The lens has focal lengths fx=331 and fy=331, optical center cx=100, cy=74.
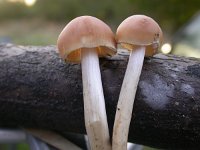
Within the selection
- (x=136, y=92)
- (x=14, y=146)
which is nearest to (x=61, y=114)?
(x=136, y=92)

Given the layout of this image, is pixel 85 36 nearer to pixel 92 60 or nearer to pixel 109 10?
pixel 92 60

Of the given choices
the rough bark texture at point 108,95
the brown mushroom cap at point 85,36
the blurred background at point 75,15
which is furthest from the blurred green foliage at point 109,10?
the brown mushroom cap at point 85,36

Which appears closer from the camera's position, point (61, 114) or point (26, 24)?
point (61, 114)

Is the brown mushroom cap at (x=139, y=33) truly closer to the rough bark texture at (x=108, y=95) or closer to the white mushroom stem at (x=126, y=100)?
the white mushroom stem at (x=126, y=100)

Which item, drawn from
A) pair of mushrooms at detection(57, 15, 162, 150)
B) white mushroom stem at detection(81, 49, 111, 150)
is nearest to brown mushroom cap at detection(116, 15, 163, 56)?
pair of mushrooms at detection(57, 15, 162, 150)

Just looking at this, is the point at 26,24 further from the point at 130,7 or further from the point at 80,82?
the point at 80,82

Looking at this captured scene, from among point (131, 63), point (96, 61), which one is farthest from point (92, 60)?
point (131, 63)
